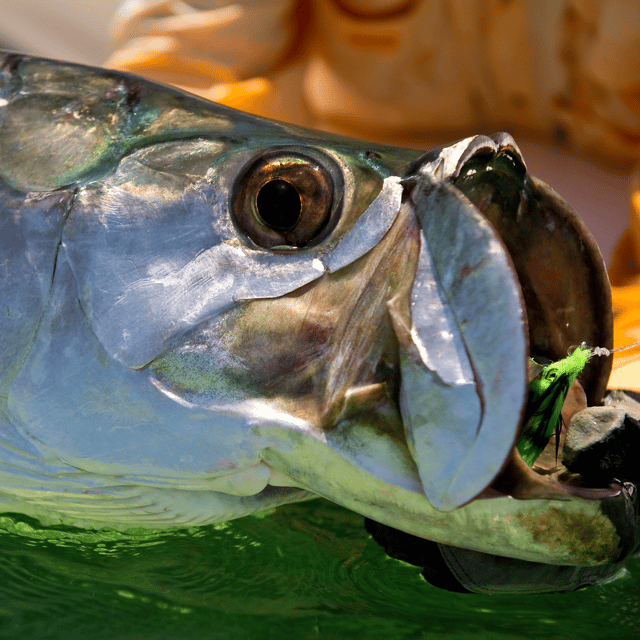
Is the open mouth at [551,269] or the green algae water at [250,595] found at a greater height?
the open mouth at [551,269]

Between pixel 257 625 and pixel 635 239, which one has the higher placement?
pixel 635 239

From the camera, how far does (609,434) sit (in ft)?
1.86

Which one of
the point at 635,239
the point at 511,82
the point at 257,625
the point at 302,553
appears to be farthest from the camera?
the point at 511,82

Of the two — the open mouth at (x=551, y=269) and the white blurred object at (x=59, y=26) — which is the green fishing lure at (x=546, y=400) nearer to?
the open mouth at (x=551, y=269)

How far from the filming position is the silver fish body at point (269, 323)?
47cm

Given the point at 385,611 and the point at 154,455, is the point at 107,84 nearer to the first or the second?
the point at 154,455

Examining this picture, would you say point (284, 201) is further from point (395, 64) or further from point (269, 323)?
point (395, 64)

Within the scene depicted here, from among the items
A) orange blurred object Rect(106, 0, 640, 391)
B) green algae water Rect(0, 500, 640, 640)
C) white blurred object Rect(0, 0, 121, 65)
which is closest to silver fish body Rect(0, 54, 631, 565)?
green algae water Rect(0, 500, 640, 640)

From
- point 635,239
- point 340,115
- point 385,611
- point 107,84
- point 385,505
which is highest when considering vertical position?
point 340,115

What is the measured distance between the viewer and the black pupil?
520 millimetres

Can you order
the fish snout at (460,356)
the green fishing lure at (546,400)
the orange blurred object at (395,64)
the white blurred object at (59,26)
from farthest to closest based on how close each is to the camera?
1. the white blurred object at (59,26)
2. the orange blurred object at (395,64)
3. the green fishing lure at (546,400)
4. the fish snout at (460,356)

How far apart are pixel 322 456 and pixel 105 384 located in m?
0.17

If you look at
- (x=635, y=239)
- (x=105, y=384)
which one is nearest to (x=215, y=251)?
(x=105, y=384)

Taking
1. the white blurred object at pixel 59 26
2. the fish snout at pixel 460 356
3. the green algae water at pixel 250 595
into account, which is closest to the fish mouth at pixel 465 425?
the fish snout at pixel 460 356
